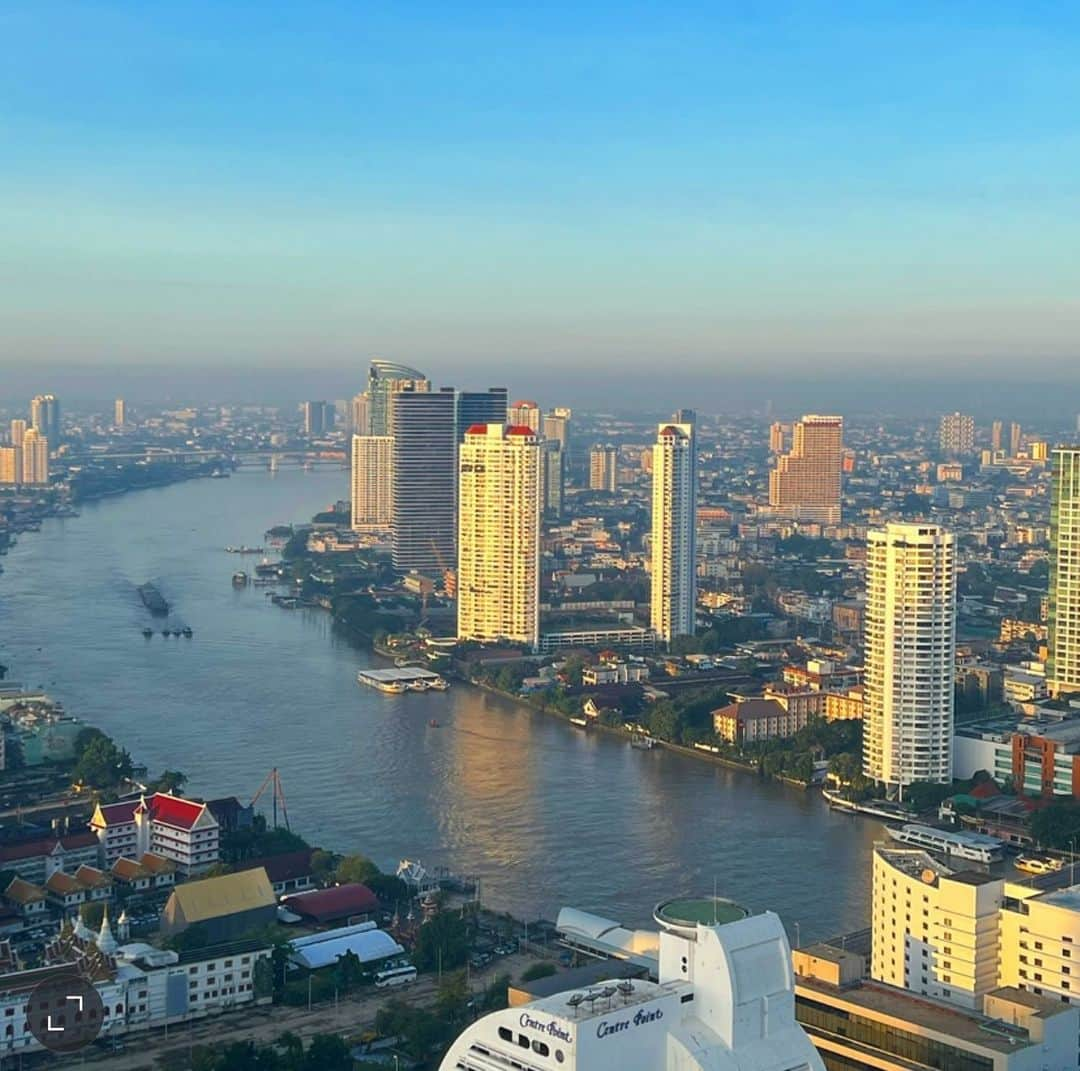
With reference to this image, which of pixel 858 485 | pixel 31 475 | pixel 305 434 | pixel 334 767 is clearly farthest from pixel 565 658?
pixel 305 434

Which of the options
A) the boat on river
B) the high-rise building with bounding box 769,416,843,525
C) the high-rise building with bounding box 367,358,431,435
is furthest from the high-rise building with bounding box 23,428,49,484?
the boat on river

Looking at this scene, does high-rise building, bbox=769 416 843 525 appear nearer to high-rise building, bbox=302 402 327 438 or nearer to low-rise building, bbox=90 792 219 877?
low-rise building, bbox=90 792 219 877

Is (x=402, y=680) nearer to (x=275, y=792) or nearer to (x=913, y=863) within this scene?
(x=275, y=792)

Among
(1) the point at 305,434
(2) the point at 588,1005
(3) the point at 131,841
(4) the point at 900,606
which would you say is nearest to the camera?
(2) the point at 588,1005

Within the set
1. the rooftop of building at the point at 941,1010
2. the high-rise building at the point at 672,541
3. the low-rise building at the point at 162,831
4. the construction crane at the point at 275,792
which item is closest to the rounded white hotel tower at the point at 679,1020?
the rooftop of building at the point at 941,1010

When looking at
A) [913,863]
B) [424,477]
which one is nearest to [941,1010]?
[913,863]

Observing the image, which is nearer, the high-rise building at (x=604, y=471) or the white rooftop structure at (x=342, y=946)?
the white rooftop structure at (x=342, y=946)

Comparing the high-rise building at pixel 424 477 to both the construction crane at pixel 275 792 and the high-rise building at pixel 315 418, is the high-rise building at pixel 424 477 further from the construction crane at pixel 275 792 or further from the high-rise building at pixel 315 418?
the high-rise building at pixel 315 418

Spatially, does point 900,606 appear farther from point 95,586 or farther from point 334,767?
point 95,586
